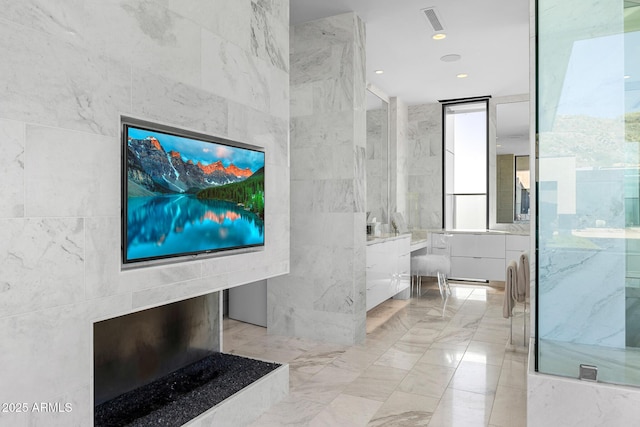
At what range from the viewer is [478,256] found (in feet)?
20.7

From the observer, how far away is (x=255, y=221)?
9.00 ft

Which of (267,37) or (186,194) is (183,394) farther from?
(267,37)

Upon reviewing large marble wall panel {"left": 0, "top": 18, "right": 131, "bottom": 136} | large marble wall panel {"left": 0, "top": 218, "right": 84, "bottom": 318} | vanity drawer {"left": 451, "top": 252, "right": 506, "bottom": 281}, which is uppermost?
large marble wall panel {"left": 0, "top": 18, "right": 131, "bottom": 136}

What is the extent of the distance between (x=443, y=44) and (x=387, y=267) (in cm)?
244

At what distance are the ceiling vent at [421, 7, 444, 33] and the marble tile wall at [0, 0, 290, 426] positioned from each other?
2202mm

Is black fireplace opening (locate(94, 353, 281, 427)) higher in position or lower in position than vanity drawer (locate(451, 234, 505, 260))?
lower

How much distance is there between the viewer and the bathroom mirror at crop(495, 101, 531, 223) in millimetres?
6609

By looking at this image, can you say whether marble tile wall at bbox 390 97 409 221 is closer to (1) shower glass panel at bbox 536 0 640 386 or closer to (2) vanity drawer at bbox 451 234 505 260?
(2) vanity drawer at bbox 451 234 505 260

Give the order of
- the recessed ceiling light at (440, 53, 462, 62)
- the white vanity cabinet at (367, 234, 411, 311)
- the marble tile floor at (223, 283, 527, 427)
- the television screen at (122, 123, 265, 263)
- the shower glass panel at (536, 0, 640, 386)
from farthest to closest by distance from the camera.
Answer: the recessed ceiling light at (440, 53, 462, 62) → the white vanity cabinet at (367, 234, 411, 311) → the marble tile floor at (223, 283, 527, 427) → the television screen at (122, 123, 265, 263) → the shower glass panel at (536, 0, 640, 386)

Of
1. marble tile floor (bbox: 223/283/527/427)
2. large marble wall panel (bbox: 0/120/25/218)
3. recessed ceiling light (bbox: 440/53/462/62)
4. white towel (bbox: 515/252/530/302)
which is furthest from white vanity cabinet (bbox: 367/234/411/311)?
large marble wall panel (bbox: 0/120/25/218)

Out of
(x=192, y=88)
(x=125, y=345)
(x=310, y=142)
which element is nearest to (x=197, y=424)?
(x=125, y=345)

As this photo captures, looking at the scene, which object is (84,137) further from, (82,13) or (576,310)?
(576,310)

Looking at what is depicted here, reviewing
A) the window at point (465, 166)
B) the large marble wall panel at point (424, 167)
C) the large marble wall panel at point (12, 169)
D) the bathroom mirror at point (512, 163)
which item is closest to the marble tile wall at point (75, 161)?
the large marble wall panel at point (12, 169)

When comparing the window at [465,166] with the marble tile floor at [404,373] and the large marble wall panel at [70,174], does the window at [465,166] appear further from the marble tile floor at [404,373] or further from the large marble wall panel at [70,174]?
the large marble wall panel at [70,174]
